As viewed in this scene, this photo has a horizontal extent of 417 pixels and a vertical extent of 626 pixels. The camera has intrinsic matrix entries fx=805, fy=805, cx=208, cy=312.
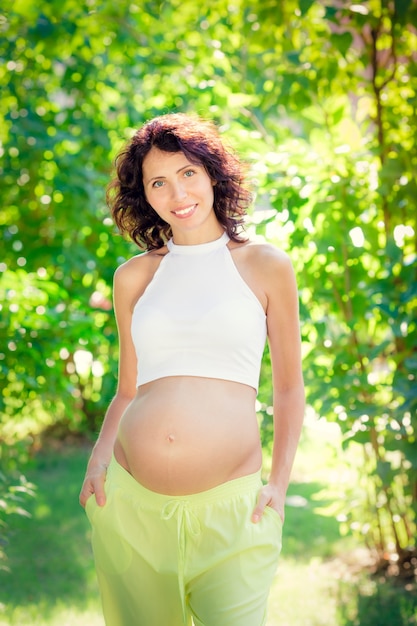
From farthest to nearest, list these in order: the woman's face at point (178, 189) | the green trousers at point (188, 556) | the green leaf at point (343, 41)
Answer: the green leaf at point (343, 41) → the woman's face at point (178, 189) → the green trousers at point (188, 556)

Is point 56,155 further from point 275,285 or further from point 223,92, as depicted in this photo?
point 275,285

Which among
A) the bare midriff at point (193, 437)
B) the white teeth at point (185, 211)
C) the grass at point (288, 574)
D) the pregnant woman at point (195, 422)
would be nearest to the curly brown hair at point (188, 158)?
the pregnant woman at point (195, 422)

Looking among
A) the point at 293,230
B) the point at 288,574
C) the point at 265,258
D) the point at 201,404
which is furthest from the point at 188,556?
the point at 288,574

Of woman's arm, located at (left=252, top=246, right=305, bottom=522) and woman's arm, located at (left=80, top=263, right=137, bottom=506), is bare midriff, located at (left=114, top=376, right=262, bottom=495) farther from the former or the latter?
woman's arm, located at (left=80, top=263, right=137, bottom=506)

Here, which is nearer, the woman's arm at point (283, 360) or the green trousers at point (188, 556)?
the green trousers at point (188, 556)

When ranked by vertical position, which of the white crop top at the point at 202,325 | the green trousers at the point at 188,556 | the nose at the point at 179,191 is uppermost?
the nose at the point at 179,191

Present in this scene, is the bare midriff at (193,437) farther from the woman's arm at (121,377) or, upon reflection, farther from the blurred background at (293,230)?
the blurred background at (293,230)

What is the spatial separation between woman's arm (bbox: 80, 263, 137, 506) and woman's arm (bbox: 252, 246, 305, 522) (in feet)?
1.23

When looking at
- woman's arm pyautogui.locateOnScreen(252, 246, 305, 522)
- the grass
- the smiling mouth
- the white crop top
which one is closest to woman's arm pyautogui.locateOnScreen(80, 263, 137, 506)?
the white crop top

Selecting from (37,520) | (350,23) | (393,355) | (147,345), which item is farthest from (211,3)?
(37,520)

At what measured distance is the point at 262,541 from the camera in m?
1.70

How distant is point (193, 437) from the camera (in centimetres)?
175

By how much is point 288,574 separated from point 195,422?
2224 mm

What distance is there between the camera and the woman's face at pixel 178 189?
187 cm
